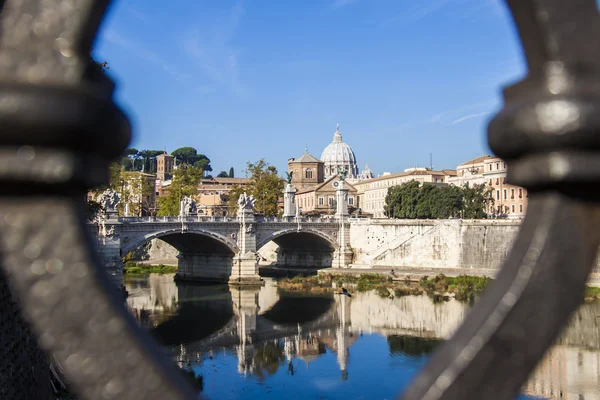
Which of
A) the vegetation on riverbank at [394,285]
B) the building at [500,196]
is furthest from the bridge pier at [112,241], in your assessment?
the building at [500,196]

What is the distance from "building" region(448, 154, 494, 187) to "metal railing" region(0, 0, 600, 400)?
161 feet

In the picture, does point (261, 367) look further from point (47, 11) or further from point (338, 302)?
point (47, 11)

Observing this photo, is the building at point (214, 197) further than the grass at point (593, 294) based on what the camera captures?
Yes

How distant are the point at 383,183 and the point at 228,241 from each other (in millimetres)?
37413

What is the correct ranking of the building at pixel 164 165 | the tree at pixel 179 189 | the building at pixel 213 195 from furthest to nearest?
the building at pixel 164 165, the building at pixel 213 195, the tree at pixel 179 189

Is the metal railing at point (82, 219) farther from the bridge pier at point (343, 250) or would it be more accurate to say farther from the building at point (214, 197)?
the building at point (214, 197)

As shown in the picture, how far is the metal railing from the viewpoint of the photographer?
737 millimetres

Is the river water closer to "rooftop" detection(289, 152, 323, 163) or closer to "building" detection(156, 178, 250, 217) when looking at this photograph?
"building" detection(156, 178, 250, 217)

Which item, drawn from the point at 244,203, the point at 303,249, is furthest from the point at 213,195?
the point at 244,203

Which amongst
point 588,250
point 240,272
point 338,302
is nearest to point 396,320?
point 338,302

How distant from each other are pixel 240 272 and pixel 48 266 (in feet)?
97.6

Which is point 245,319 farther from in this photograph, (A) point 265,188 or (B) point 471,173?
(B) point 471,173

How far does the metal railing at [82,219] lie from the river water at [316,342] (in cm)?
1039

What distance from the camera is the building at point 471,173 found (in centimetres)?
4953
